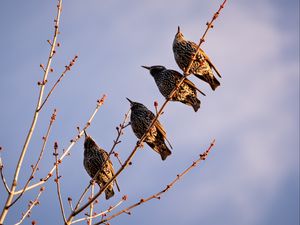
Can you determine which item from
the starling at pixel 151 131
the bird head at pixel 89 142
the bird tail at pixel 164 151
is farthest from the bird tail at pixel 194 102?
the bird head at pixel 89 142

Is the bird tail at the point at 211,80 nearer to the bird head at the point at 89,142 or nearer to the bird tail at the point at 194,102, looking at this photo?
the bird tail at the point at 194,102

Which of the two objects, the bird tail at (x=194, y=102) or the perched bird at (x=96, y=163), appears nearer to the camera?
the perched bird at (x=96, y=163)

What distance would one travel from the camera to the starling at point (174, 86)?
25.4 feet

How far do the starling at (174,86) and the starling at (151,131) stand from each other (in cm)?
53

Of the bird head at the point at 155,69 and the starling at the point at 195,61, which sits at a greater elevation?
the bird head at the point at 155,69

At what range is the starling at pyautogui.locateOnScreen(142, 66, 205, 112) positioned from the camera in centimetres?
775

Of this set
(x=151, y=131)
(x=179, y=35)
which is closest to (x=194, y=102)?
(x=151, y=131)

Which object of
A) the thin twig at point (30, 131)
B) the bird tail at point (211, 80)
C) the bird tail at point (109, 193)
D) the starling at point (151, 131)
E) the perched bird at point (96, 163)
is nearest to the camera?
the thin twig at point (30, 131)

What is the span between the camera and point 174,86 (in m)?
7.84

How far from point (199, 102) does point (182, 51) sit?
99cm

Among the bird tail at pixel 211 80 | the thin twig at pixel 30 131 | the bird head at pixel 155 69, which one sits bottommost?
the thin twig at pixel 30 131

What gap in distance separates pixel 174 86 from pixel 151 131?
0.97m

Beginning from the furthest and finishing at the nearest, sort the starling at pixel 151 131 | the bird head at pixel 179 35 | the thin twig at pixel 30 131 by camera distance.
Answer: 1. the bird head at pixel 179 35
2. the starling at pixel 151 131
3. the thin twig at pixel 30 131

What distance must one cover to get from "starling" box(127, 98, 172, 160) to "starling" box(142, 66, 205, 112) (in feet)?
1.72
